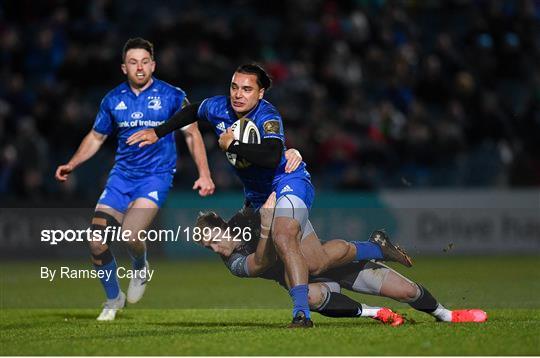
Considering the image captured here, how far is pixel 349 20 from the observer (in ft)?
71.7

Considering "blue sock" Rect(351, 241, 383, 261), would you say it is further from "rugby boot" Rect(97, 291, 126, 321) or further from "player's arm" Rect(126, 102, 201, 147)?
"rugby boot" Rect(97, 291, 126, 321)

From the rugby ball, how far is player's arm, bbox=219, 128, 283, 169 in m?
0.15

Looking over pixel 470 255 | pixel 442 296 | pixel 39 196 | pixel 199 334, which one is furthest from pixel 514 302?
pixel 39 196

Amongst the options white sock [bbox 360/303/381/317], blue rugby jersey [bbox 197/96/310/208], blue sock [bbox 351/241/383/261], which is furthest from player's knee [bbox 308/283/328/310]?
blue rugby jersey [bbox 197/96/310/208]

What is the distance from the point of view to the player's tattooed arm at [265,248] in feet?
30.8

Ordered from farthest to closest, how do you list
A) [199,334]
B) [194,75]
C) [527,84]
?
[527,84], [194,75], [199,334]

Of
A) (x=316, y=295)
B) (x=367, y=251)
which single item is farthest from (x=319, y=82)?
(x=316, y=295)

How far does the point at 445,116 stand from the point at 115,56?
6028 mm

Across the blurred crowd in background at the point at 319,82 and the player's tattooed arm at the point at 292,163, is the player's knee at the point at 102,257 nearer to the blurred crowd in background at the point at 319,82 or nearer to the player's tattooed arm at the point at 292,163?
the player's tattooed arm at the point at 292,163

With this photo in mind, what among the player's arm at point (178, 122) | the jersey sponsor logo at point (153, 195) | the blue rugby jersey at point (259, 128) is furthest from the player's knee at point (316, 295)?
the jersey sponsor logo at point (153, 195)

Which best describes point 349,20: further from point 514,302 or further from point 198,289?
point 514,302

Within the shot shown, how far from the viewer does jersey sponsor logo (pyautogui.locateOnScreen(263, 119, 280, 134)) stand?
910 centimetres

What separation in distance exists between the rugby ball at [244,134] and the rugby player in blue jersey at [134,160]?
1561 mm

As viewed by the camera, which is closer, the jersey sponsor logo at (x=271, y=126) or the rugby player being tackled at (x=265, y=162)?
the rugby player being tackled at (x=265, y=162)
